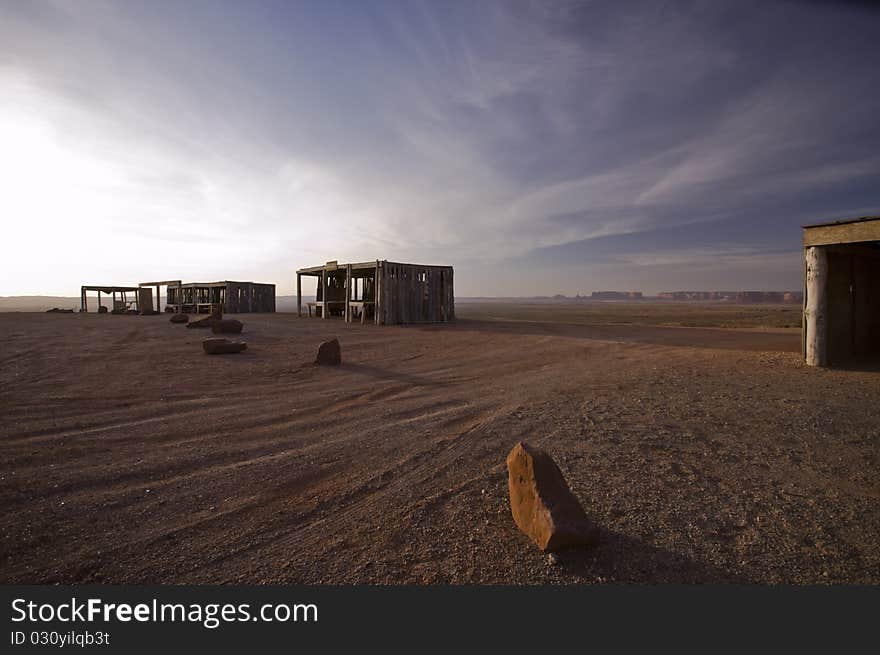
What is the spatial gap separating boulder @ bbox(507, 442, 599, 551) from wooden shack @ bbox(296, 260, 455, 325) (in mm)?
15668

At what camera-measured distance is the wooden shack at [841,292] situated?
23.9 ft

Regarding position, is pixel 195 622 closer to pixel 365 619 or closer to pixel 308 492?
pixel 365 619

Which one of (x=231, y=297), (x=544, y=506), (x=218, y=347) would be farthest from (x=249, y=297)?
(x=544, y=506)

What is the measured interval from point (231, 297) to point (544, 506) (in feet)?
107

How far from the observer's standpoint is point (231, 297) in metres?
30.4

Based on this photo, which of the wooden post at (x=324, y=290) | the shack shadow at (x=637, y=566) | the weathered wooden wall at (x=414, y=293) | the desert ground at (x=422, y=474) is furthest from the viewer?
the wooden post at (x=324, y=290)

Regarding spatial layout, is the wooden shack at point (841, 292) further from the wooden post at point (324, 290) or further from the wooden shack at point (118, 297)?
the wooden shack at point (118, 297)

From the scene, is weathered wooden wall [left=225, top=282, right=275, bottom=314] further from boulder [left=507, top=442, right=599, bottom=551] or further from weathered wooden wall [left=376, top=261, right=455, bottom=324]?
boulder [left=507, top=442, right=599, bottom=551]

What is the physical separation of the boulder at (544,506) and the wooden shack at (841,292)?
26.7 feet

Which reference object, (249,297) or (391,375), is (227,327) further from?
(249,297)

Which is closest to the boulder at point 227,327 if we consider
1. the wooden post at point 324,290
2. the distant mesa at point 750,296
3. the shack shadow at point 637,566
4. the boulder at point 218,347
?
the boulder at point 218,347

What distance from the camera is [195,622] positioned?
1.82 meters

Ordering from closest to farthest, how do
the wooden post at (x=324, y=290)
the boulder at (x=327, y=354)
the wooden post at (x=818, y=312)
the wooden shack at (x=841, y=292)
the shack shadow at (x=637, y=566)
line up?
1. the shack shadow at (x=637, y=566)
2. the wooden shack at (x=841, y=292)
3. the wooden post at (x=818, y=312)
4. the boulder at (x=327, y=354)
5. the wooden post at (x=324, y=290)

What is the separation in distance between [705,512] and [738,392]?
12.7 ft
